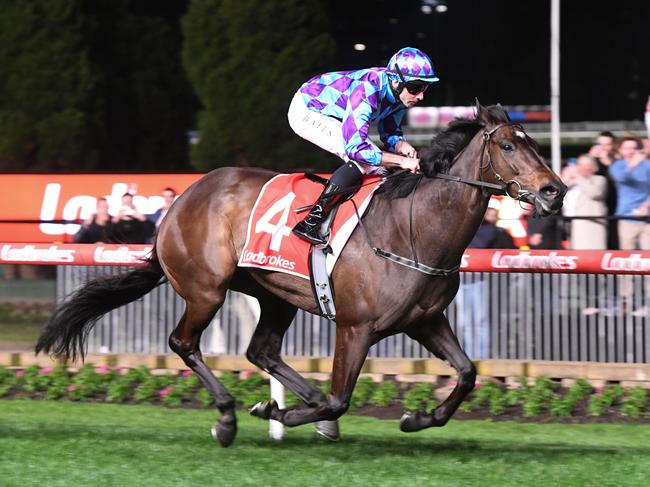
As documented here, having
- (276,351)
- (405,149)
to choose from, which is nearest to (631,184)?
(405,149)

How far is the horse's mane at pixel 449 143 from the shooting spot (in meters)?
5.84

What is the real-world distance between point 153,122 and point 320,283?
10.8m

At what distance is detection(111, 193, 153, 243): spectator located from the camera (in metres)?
9.27

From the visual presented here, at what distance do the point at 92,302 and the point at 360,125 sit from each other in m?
2.03

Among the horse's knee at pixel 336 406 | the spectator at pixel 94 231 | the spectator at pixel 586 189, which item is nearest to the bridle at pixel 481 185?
the horse's knee at pixel 336 406

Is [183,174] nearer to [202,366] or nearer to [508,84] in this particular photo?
[202,366]

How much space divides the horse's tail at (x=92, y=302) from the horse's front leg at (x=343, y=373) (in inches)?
59.2

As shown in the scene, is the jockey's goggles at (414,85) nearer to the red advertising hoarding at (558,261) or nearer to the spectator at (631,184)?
the red advertising hoarding at (558,261)

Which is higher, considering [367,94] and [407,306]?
[367,94]

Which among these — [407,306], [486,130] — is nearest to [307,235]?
[407,306]

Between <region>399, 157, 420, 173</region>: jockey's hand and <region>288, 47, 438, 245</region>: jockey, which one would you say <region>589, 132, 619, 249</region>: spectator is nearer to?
<region>288, 47, 438, 245</region>: jockey

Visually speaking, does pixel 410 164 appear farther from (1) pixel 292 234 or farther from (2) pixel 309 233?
(1) pixel 292 234

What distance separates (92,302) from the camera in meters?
6.96

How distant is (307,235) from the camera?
6.07 metres
